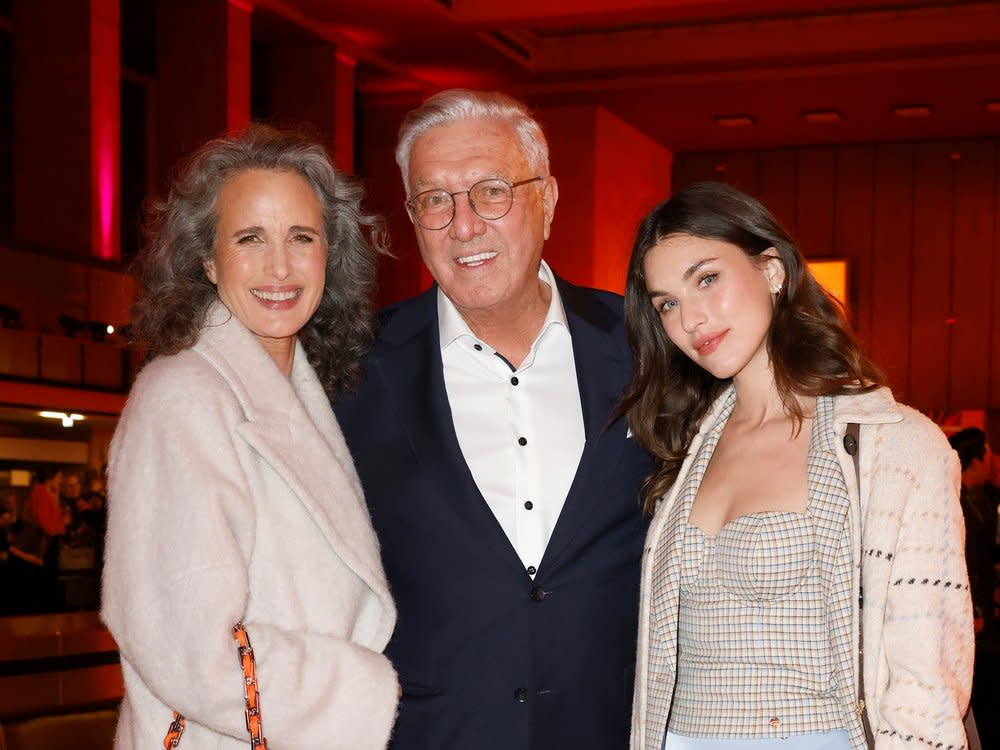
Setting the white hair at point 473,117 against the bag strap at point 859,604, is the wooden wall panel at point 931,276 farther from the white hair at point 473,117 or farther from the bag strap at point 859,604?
the bag strap at point 859,604

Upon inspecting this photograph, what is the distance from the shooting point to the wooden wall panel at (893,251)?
55.3 feet

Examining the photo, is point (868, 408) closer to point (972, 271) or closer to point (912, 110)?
point (912, 110)

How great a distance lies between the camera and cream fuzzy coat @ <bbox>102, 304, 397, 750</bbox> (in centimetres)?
212

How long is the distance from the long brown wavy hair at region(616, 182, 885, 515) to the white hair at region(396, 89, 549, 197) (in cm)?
46

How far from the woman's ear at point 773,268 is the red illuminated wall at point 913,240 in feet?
46.5

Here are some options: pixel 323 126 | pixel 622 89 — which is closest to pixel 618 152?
pixel 622 89

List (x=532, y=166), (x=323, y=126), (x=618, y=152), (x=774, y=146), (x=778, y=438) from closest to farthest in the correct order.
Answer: (x=778, y=438) < (x=532, y=166) < (x=323, y=126) < (x=618, y=152) < (x=774, y=146)

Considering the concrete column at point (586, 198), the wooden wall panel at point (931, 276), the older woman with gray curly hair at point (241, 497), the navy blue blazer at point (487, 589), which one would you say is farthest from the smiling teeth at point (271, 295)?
the wooden wall panel at point (931, 276)

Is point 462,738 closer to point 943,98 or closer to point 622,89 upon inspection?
point 622,89

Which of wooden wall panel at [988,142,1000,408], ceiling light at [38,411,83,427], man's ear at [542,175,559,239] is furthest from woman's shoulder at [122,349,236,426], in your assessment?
wooden wall panel at [988,142,1000,408]

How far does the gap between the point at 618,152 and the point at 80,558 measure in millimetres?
8195

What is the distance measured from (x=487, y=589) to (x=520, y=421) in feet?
1.38

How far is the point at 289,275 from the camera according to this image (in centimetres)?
250

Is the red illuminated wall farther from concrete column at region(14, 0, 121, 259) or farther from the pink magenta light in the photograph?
concrete column at region(14, 0, 121, 259)
